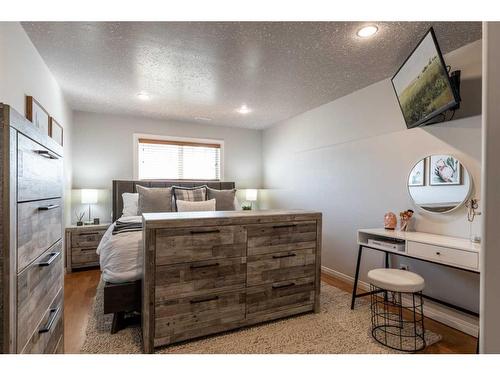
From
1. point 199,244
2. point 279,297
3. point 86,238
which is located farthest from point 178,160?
point 279,297

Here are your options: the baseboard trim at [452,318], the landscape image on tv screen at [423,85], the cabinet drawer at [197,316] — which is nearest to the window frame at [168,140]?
the cabinet drawer at [197,316]

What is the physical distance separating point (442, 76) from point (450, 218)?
122 centimetres

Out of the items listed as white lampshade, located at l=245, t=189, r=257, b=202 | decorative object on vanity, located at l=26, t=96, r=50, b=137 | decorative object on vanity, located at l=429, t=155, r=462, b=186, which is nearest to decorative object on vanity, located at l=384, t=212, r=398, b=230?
decorative object on vanity, located at l=429, t=155, r=462, b=186

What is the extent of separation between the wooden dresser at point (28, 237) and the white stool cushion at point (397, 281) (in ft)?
6.59

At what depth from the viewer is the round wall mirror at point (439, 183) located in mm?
2180

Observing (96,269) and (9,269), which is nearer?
(9,269)

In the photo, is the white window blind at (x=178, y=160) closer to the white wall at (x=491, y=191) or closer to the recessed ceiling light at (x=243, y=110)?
the recessed ceiling light at (x=243, y=110)

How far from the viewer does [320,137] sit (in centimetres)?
380

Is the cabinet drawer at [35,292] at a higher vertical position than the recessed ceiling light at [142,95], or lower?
lower

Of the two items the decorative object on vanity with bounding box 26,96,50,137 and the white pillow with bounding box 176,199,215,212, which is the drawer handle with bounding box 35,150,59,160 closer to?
the decorative object on vanity with bounding box 26,96,50,137

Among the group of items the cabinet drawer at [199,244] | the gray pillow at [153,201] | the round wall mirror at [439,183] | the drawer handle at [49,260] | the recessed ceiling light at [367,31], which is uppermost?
the recessed ceiling light at [367,31]

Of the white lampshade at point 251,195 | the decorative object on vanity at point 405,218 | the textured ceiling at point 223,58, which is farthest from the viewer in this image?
the white lampshade at point 251,195

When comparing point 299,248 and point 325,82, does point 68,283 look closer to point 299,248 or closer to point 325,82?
point 299,248
